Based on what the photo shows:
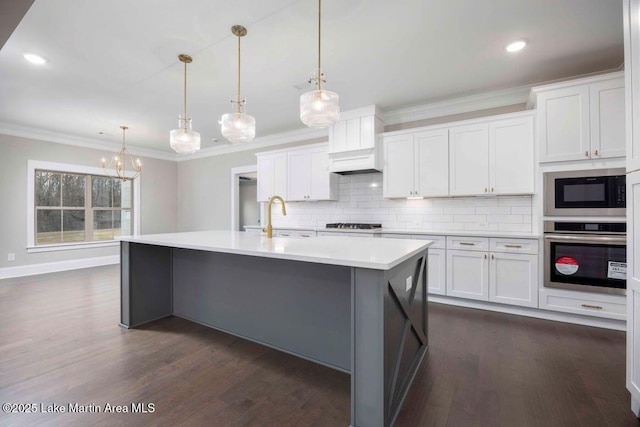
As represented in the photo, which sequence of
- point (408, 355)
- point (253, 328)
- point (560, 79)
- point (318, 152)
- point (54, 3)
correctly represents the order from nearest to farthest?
point (408, 355) < point (54, 3) < point (253, 328) < point (560, 79) < point (318, 152)

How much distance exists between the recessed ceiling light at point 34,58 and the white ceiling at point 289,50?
A: 0.06 metres

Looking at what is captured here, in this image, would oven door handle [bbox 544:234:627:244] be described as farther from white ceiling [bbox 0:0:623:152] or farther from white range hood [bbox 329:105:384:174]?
white range hood [bbox 329:105:384:174]

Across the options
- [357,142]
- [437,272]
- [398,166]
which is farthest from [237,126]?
[437,272]

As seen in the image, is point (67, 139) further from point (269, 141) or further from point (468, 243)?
point (468, 243)

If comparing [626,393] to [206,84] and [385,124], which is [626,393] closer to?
[385,124]

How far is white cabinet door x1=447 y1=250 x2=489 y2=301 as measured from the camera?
3.38 metres

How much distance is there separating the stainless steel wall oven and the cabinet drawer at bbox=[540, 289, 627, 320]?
0.26 feet

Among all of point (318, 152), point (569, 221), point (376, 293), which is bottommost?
point (376, 293)

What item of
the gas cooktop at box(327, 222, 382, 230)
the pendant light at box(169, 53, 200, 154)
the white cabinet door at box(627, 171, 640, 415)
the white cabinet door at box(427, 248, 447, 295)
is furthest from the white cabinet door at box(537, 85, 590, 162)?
the pendant light at box(169, 53, 200, 154)

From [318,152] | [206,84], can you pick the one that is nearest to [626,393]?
[318,152]

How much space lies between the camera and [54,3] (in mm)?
2170

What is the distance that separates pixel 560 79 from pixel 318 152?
3259 mm

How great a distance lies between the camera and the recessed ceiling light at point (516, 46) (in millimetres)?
2682

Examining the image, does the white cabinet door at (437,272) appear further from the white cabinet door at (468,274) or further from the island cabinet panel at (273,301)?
the island cabinet panel at (273,301)
